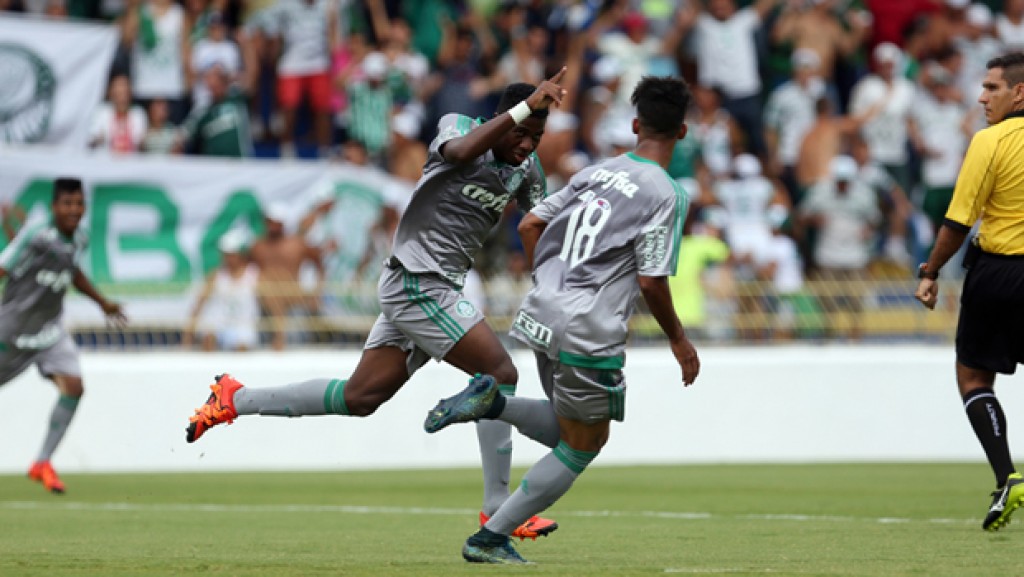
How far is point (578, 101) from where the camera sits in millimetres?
21188

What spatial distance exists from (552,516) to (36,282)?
5100 mm

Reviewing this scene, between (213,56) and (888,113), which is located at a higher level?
(213,56)

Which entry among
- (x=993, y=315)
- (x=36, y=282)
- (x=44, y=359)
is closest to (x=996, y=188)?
(x=993, y=315)

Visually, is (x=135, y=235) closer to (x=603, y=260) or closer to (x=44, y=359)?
(x=44, y=359)

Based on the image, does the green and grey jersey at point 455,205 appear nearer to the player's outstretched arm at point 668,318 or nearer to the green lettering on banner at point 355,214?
the player's outstretched arm at point 668,318

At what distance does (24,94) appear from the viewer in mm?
18031

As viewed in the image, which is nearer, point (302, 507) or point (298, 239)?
point (302, 507)

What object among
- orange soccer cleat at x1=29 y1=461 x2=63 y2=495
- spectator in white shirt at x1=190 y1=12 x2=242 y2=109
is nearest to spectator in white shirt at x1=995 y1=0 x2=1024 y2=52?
spectator in white shirt at x1=190 y1=12 x2=242 y2=109

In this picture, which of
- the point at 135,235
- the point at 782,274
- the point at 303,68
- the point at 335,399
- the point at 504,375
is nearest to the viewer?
the point at 504,375

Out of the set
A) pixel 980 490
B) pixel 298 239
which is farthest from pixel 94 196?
pixel 980 490

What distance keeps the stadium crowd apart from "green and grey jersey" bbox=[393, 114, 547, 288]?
802 cm

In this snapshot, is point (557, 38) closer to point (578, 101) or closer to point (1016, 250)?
point (578, 101)

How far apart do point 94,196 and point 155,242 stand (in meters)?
0.79

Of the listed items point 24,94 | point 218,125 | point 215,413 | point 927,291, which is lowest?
point 218,125
